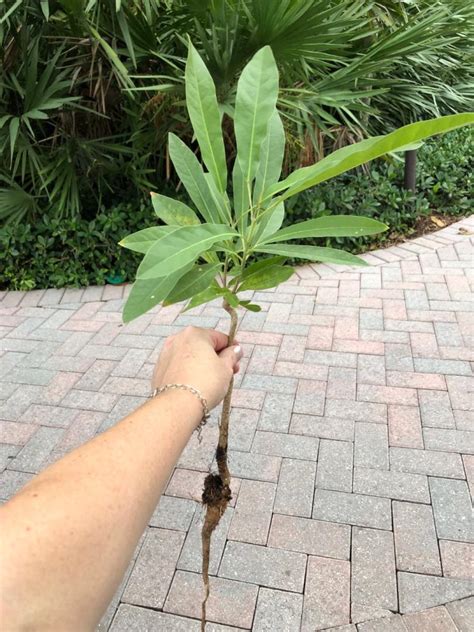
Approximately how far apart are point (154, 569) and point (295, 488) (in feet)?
2.20

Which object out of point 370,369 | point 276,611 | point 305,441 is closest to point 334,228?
point 276,611

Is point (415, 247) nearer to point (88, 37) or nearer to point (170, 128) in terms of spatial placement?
point (170, 128)

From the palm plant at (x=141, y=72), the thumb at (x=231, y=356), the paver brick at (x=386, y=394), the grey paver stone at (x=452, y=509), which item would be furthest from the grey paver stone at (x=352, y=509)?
the palm plant at (x=141, y=72)

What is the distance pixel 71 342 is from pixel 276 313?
4.70ft

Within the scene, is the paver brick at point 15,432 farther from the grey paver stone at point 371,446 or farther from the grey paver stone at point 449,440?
the grey paver stone at point 449,440

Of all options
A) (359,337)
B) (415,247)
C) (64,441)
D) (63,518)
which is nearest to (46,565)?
(63,518)

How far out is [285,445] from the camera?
2539 millimetres

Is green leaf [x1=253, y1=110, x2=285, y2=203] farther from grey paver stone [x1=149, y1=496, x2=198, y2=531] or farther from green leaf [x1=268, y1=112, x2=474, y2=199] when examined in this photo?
grey paver stone [x1=149, y1=496, x2=198, y2=531]

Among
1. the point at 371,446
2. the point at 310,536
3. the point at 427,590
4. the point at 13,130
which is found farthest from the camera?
the point at 13,130

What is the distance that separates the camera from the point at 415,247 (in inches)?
190

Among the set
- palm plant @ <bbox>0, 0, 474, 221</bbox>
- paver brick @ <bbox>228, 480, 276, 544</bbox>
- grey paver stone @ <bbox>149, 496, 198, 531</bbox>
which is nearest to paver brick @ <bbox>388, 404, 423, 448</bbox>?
paver brick @ <bbox>228, 480, 276, 544</bbox>

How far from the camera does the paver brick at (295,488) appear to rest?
7.16ft

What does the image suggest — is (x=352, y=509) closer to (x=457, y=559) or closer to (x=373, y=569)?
(x=373, y=569)

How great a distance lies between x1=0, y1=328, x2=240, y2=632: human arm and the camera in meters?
0.74
